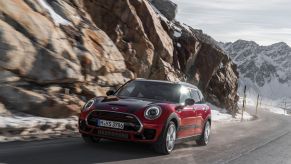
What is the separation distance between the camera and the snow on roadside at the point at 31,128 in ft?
35.7

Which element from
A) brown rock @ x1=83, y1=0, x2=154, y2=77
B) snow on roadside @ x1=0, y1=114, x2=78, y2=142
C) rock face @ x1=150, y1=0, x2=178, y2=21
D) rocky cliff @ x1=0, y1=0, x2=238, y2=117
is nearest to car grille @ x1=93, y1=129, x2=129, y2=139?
snow on roadside @ x1=0, y1=114, x2=78, y2=142

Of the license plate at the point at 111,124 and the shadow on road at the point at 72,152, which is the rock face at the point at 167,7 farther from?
the license plate at the point at 111,124

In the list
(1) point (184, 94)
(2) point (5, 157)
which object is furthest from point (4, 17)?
(2) point (5, 157)

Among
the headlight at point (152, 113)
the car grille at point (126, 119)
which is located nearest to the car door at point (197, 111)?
the headlight at point (152, 113)

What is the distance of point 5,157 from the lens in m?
7.82

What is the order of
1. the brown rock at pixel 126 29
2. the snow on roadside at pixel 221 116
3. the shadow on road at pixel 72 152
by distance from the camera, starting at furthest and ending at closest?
the snow on roadside at pixel 221 116 < the brown rock at pixel 126 29 < the shadow on road at pixel 72 152

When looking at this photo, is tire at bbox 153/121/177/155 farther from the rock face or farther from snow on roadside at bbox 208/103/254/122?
the rock face

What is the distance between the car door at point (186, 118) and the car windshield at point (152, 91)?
0.69ft

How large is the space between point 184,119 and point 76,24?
8959 millimetres

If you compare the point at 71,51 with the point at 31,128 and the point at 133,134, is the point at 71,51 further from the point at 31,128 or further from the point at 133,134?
the point at 133,134

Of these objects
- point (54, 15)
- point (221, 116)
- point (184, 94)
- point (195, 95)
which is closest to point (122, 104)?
point (184, 94)

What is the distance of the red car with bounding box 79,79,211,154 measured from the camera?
9.50 metres

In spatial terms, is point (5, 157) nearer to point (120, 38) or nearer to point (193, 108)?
point (193, 108)

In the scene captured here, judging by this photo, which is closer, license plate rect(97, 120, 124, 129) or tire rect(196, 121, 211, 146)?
license plate rect(97, 120, 124, 129)
